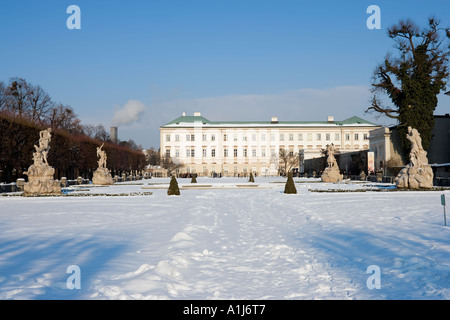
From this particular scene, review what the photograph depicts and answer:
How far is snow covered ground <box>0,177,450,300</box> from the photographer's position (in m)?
3.75

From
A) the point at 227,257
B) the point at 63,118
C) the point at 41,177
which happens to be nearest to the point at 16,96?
the point at 63,118

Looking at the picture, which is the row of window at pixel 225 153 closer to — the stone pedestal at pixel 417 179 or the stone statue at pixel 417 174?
the stone statue at pixel 417 174

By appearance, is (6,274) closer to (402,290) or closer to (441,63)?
(402,290)

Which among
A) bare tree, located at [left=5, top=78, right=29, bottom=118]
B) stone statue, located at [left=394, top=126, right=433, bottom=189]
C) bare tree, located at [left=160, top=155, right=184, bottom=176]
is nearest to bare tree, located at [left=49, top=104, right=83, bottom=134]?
bare tree, located at [left=5, top=78, right=29, bottom=118]

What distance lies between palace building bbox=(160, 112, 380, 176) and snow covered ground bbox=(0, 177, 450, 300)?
59.2 m

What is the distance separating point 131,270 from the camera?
4.48m

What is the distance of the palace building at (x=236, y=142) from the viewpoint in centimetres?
6788

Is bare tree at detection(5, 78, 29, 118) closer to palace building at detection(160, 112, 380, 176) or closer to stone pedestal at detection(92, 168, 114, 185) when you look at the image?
stone pedestal at detection(92, 168, 114, 185)

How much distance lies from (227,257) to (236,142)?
2503 inches

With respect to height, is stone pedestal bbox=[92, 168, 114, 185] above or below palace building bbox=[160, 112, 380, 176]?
below

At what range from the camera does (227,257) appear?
16.8 feet

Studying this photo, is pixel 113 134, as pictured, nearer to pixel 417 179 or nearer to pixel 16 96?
pixel 16 96

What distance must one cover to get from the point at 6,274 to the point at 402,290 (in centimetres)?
410
